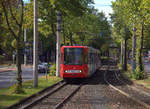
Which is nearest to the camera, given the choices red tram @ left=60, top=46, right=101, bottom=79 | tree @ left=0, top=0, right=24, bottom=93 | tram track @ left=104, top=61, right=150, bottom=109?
tram track @ left=104, top=61, right=150, bottom=109

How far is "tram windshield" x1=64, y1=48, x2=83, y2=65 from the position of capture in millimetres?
21141

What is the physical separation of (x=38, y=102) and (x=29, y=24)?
1413 cm

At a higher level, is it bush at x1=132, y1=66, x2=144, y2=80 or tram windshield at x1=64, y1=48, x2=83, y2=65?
tram windshield at x1=64, y1=48, x2=83, y2=65

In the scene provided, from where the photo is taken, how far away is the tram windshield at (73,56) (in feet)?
69.4

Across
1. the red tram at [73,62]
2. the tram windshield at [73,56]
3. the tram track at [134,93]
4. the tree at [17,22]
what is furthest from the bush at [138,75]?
the tree at [17,22]

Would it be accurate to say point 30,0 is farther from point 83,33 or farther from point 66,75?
point 83,33

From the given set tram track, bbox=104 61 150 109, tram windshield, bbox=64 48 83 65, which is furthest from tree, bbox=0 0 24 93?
tram windshield, bbox=64 48 83 65

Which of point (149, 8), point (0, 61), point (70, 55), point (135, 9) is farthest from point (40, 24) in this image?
point (0, 61)

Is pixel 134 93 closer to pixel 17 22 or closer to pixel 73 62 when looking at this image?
pixel 73 62

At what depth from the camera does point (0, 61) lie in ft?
218

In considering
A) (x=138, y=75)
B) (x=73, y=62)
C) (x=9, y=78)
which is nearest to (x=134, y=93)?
(x=73, y=62)

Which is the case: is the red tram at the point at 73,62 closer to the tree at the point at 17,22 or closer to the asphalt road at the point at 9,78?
the asphalt road at the point at 9,78

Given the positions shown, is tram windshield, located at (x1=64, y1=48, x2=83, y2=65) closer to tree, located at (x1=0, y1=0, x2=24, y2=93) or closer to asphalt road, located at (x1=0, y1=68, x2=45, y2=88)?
asphalt road, located at (x1=0, y1=68, x2=45, y2=88)

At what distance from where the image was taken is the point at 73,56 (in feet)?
69.6
